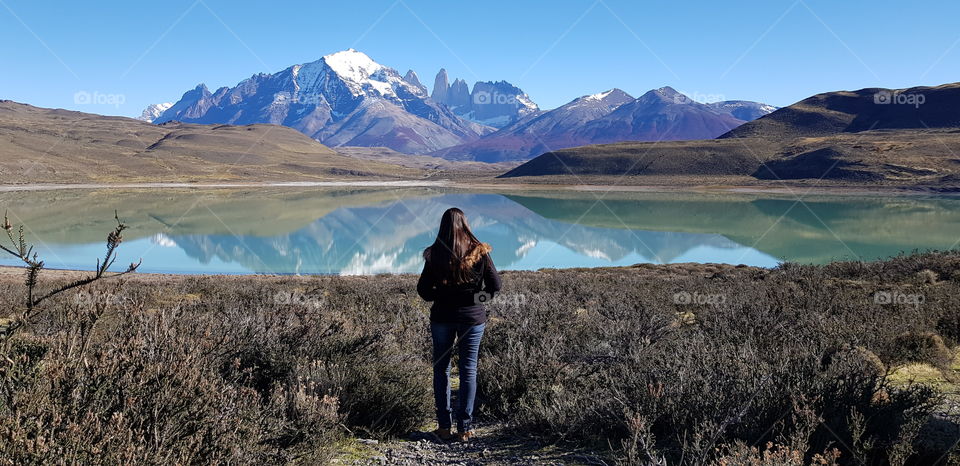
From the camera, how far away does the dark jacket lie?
403 centimetres

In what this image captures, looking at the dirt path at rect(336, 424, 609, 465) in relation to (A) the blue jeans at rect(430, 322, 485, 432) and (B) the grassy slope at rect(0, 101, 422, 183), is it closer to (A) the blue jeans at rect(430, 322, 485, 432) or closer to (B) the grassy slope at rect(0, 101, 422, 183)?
(A) the blue jeans at rect(430, 322, 485, 432)

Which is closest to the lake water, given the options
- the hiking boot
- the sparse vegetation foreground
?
the sparse vegetation foreground

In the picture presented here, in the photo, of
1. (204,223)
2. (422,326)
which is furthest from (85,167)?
(422,326)

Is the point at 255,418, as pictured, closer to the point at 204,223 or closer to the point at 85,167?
the point at 204,223

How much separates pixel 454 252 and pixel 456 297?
1.05 ft

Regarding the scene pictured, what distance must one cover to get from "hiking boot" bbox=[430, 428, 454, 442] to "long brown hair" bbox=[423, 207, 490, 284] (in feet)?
3.34

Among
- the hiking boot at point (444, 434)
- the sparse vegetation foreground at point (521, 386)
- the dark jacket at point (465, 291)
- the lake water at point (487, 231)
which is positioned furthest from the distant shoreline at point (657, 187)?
the hiking boot at point (444, 434)

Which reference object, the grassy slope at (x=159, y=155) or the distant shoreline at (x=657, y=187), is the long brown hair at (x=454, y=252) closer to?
the distant shoreline at (x=657, y=187)

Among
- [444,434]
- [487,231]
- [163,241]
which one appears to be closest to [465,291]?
[444,434]

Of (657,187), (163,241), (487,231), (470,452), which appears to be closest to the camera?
(470,452)

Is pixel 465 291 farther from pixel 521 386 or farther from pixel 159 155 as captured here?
pixel 159 155

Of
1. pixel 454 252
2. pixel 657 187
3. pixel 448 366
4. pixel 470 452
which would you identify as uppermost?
pixel 657 187

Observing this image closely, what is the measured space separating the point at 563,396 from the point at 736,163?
93.8 m

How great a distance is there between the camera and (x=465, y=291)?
4.02 m
